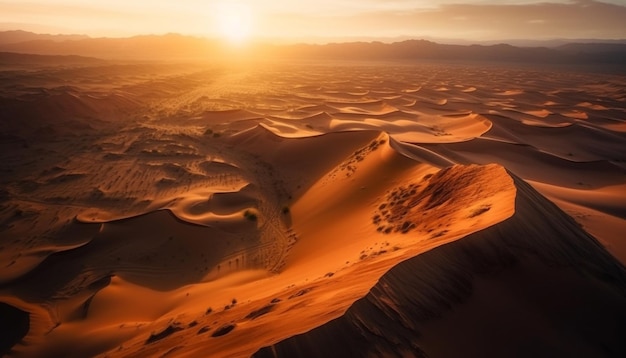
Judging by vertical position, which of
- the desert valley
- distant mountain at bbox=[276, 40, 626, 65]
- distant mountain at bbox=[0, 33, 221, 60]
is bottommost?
the desert valley

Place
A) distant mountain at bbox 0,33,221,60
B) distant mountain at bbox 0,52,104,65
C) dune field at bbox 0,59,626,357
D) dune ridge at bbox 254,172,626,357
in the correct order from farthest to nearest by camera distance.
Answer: distant mountain at bbox 0,33,221,60 < distant mountain at bbox 0,52,104,65 < dune field at bbox 0,59,626,357 < dune ridge at bbox 254,172,626,357

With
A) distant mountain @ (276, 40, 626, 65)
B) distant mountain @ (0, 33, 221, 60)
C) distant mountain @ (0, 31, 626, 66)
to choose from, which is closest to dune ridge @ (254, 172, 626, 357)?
distant mountain @ (0, 31, 626, 66)

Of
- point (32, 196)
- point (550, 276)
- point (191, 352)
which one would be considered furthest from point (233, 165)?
point (550, 276)

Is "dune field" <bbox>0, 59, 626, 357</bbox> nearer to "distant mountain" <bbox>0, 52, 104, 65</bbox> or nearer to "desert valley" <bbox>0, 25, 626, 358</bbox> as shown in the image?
"desert valley" <bbox>0, 25, 626, 358</bbox>

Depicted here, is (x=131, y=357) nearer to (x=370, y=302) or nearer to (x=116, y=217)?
(x=370, y=302)

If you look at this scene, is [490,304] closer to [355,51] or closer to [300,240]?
[300,240]
